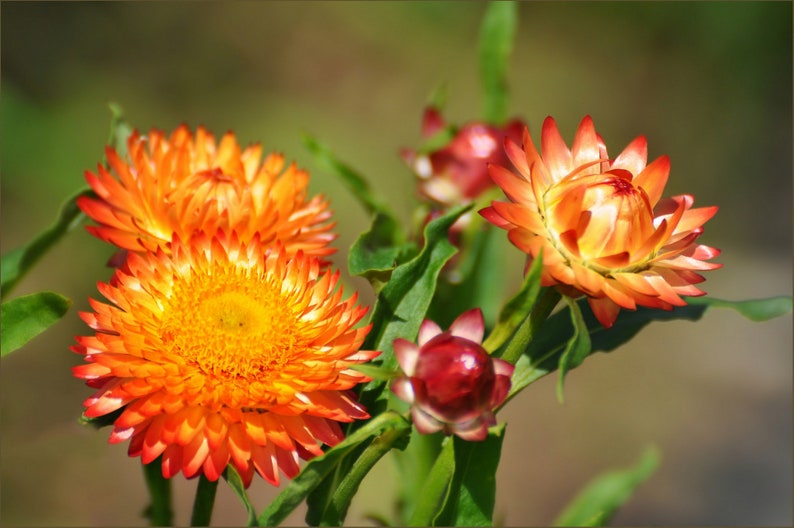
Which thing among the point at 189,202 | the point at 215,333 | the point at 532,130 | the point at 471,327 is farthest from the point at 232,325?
the point at 532,130

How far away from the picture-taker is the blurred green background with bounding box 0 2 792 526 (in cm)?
310

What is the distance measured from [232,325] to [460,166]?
0.65 meters

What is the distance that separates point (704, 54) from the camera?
4035 mm

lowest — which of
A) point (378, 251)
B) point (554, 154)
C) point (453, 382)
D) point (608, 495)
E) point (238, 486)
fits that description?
point (608, 495)

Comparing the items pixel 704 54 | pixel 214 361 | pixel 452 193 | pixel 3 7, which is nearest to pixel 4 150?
pixel 3 7

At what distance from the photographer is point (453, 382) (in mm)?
914

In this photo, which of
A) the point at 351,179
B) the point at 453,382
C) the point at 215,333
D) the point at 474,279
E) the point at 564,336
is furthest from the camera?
the point at 474,279

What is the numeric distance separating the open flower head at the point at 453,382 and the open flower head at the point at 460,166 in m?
0.60

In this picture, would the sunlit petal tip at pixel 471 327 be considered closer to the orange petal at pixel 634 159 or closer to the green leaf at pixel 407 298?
the green leaf at pixel 407 298

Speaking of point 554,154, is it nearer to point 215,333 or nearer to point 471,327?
point 471,327

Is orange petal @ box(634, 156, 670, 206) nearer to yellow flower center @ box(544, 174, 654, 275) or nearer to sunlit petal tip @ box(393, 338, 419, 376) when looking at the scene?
yellow flower center @ box(544, 174, 654, 275)

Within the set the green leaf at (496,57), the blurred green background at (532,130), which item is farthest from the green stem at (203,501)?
the blurred green background at (532,130)

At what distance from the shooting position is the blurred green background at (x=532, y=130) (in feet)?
10.2

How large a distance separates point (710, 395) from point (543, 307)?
9.30ft
